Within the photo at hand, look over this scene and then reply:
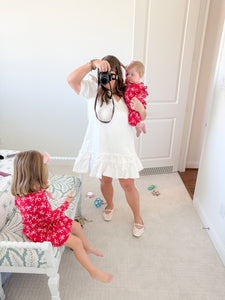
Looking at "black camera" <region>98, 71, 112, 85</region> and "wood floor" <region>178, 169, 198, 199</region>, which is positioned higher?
"black camera" <region>98, 71, 112, 85</region>

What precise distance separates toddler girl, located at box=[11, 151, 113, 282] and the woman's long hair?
571mm

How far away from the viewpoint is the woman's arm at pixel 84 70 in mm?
1460

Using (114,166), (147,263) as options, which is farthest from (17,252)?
(147,263)

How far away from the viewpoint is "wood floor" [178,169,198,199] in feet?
8.79

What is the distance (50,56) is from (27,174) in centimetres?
177

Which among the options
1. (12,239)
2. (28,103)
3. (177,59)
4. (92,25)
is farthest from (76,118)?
(12,239)

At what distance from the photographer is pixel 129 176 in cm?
177

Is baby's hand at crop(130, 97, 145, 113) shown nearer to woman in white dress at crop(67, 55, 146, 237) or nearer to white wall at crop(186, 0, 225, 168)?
woman in white dress at crop(67, 55, 146, 237)

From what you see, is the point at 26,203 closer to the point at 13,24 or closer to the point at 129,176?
the point at 129,176

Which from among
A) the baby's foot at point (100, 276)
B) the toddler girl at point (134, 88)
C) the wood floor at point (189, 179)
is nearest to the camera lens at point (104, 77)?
the toddler girl at point (134, 88)

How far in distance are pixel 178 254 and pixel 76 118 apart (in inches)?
71.3

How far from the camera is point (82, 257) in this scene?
4.73ft

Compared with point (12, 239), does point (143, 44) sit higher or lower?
higher

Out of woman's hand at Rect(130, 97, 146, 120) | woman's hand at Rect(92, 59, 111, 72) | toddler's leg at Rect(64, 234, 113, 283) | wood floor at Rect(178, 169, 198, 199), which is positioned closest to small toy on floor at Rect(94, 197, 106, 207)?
toddler's leg at Rect(64, 234, 113, 283)
